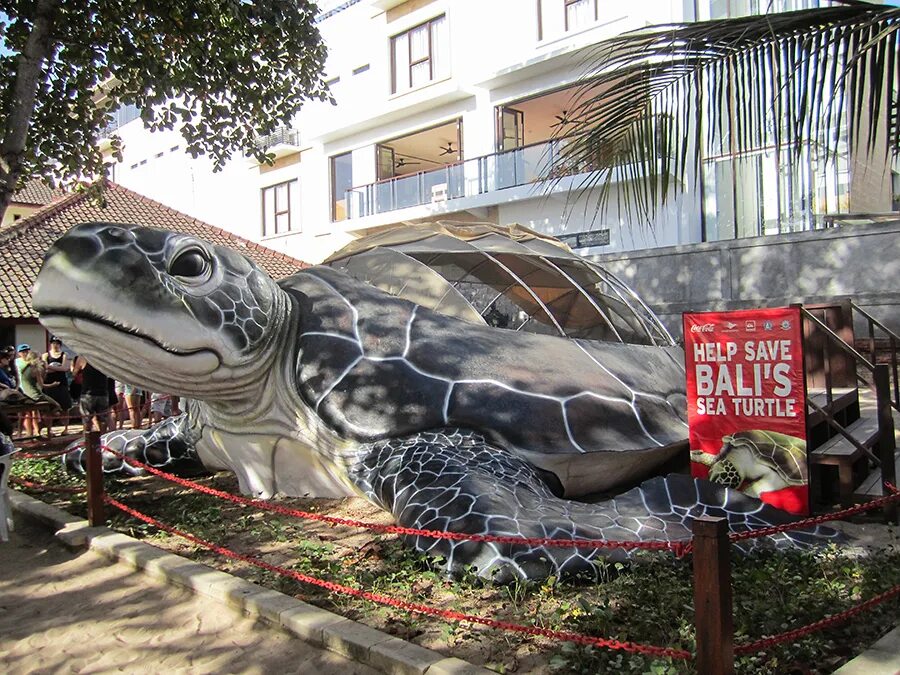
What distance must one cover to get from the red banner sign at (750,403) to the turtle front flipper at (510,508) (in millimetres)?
405

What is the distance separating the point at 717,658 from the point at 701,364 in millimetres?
2597

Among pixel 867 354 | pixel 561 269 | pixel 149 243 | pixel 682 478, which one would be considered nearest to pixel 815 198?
pixel 867 354

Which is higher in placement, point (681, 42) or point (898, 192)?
point (898, 192)

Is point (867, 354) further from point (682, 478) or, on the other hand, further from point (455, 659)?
point (455, 659)

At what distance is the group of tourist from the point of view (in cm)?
905

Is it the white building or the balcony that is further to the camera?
the balcony

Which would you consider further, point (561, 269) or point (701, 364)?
point (561, 269)

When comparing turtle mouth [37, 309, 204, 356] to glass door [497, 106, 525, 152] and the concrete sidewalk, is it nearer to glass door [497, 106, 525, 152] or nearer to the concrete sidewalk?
the concrete sidewalk

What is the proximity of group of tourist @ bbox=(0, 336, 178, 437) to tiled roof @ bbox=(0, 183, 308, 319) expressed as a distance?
3.30ft

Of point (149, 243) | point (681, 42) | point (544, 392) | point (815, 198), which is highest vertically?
point (815, 198)

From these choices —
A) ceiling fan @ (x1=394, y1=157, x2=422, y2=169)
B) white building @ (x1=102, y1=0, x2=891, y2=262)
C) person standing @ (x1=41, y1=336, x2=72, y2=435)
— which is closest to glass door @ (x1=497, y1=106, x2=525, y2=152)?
white building @ (x1=102, y1=0, x2=891, y2=262)

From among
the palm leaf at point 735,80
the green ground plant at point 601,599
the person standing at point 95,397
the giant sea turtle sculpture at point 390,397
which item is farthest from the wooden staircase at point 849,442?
the person standing at point 95,397

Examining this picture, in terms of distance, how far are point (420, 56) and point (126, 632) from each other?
A: 746 inches

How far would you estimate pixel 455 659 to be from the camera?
2434 millimetres
